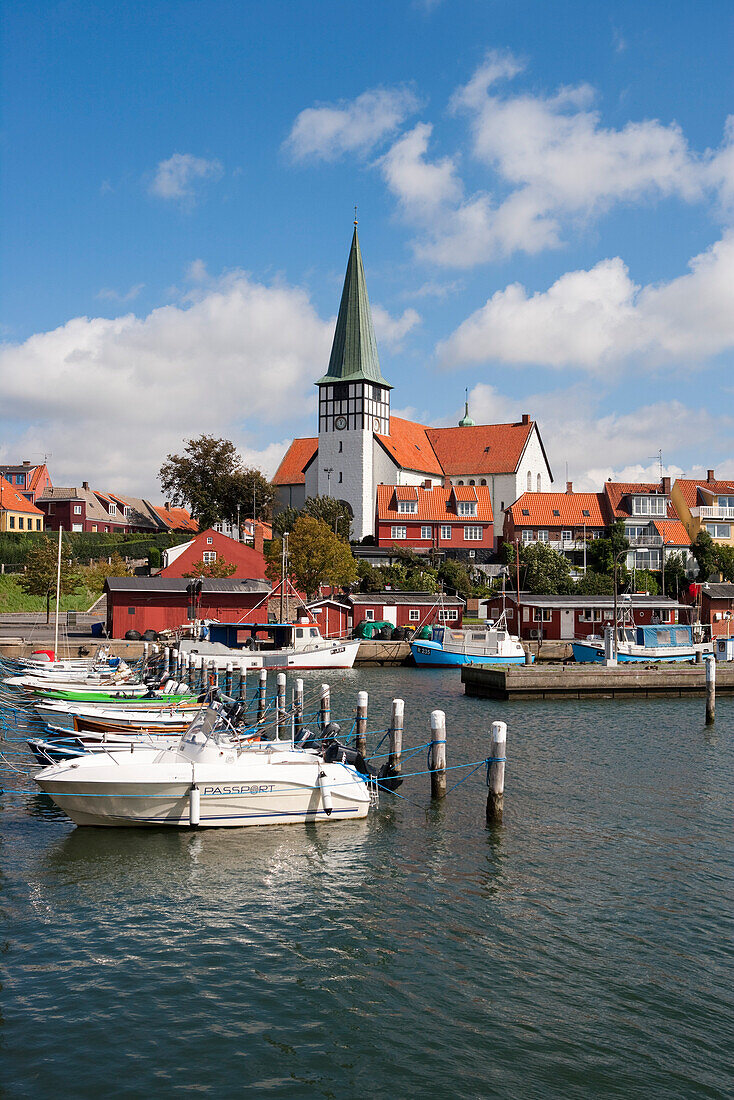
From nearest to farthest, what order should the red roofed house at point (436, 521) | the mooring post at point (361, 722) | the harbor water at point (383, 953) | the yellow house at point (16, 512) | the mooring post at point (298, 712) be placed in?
the harbor water at point (383, 953) → the mooring post at point (298, 712) → the mooring post at point (361, 722) → the red roofed house at point (436, 521) → the yellow house at point (16, 512)

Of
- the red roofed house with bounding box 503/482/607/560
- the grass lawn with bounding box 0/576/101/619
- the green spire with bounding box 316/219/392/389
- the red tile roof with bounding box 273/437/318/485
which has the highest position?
the green spire with bounding box 316/219/392/389

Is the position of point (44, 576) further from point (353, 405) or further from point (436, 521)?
point (353, 405)

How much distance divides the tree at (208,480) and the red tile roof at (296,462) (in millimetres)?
17313

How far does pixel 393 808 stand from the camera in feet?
71.5

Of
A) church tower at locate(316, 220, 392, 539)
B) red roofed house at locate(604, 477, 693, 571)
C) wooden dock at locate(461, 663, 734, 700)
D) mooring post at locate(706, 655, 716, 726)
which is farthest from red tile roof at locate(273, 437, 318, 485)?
mooring post at locate(706, 655, 716, 726)

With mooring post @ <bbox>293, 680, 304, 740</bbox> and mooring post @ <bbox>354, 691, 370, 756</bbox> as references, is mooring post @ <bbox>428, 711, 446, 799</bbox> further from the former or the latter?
mooring post @ <bbox>293, 680, 304, 740</bbox>

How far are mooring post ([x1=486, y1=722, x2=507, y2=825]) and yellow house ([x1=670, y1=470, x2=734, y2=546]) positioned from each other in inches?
3429

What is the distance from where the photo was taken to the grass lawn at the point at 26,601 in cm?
7794

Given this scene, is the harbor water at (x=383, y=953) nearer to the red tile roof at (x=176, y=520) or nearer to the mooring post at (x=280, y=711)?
the mooring post at (x=280, y=711)

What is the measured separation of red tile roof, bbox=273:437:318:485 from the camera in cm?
11906

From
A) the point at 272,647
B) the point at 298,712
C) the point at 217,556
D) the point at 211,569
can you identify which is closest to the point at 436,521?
the point at 217,556

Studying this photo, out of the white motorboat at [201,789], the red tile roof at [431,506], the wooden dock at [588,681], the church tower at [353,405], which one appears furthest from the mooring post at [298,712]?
the church tower at [353,405]

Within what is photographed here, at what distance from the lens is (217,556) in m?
75.0

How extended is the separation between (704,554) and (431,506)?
30237mm
